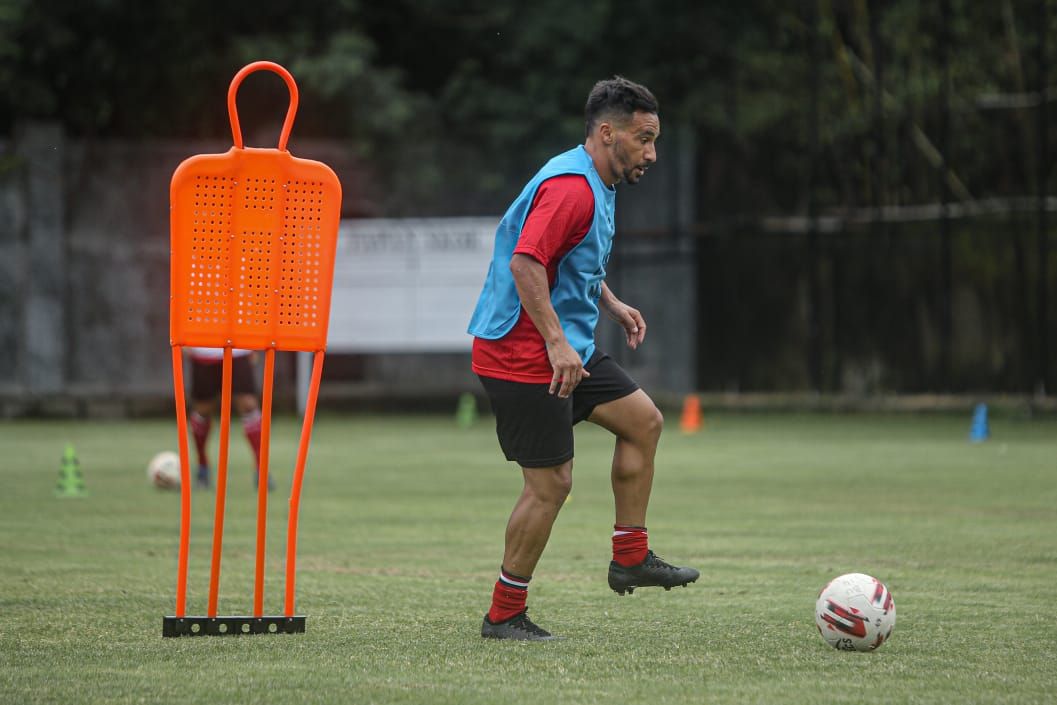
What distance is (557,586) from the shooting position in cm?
796

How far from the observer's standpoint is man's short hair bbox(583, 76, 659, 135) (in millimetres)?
6340

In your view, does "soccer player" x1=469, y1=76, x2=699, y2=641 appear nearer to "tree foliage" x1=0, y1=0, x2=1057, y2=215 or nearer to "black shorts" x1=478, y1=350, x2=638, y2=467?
"black shorts" x1=478, y1=350, x2=638, y2=467

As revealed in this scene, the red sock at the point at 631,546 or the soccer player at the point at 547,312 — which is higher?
the soccer player at the point at 547,312

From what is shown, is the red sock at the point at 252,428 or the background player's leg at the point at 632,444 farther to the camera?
the red sock at the point at 252,428

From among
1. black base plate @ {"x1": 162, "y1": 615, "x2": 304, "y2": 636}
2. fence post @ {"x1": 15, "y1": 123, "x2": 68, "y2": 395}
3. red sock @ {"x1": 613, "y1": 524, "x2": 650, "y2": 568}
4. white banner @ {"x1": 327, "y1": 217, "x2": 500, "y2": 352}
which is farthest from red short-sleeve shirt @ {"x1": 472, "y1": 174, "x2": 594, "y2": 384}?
fence post @ {"x1": 15, "y1": 123, "x2": 68, "y2": 395}

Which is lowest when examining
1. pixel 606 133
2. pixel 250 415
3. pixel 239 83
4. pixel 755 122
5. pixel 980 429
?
pixel 980 429

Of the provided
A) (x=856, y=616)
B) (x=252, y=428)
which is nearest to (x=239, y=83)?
(x=856, y=616)

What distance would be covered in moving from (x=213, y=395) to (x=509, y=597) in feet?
26.1

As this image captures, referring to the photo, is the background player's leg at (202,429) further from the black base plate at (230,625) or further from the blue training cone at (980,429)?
the blue training cone at (980,429)

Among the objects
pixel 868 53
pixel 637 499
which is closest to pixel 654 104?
pixel 637 499

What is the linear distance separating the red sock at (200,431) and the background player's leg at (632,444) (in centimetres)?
777

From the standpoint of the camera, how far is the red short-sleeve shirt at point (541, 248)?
19.9ft

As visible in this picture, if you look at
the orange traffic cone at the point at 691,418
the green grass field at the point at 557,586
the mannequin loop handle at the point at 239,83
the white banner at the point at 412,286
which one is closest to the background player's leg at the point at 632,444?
the green grass field at the point at 557,586

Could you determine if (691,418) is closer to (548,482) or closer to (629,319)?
(629,319)
